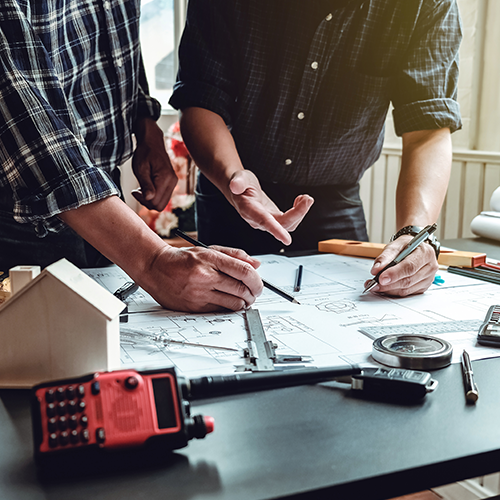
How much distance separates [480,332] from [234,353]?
32cm

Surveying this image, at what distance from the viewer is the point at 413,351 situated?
637 mm

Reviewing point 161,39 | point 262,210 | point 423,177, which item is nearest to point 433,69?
point 423,177

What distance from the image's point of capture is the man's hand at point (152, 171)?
48.8 inches

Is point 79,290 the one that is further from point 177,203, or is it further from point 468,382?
point 177,203

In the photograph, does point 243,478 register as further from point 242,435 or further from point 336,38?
point 336,38

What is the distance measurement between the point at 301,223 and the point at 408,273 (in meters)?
0.58

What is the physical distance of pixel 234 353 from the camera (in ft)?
2.16

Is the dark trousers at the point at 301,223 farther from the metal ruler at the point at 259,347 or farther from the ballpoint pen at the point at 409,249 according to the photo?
the metal ruler at the point at 259,347

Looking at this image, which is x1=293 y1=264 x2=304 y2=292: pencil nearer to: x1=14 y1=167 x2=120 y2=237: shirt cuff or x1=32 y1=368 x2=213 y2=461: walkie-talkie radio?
x1=14 y1=167 x2=120 y2=237: shirt cuff

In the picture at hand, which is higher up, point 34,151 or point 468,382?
point 34,151

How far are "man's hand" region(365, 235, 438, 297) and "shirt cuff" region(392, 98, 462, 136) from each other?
44cm

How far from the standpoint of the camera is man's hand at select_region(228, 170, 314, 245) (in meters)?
0.98

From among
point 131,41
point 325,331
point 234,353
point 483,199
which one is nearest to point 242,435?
point 234,353

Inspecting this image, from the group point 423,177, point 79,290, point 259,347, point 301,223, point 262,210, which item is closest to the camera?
point 79,290
